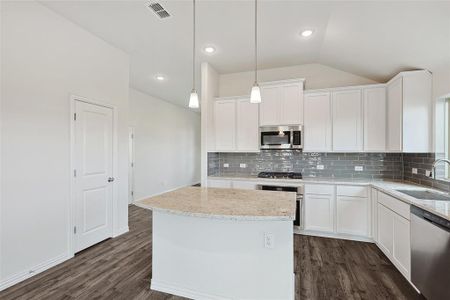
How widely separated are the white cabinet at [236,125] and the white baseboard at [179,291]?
99.8 inches

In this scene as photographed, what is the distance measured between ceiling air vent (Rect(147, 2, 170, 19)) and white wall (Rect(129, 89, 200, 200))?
3.18 metres

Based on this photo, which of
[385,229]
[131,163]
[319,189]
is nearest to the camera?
[385,229]

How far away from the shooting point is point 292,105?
151 inches

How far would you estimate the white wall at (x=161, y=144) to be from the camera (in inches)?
224

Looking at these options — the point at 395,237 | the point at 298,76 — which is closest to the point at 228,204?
the point at 395,237

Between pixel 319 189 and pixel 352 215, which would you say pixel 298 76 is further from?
pixel 352 215

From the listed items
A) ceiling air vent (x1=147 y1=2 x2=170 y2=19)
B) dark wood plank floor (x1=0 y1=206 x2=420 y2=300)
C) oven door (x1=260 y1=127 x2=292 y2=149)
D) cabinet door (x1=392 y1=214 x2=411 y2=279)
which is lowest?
dark wood plank floor (x1=0 y1=206 x2=420 y2=300)

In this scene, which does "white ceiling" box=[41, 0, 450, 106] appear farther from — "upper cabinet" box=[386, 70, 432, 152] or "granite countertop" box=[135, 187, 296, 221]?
"granite countertop" box=[135, 187, 296, 221]

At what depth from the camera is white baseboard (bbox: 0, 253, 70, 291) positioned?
223 cm

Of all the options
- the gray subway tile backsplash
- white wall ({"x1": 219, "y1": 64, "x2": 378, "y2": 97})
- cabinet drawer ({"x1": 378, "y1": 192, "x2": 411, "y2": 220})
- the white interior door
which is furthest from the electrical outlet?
white wall ({"x1": 219, "y1": 64, "x2": 378, "y2": 97})

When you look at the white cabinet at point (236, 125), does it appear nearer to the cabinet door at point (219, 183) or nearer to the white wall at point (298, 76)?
the white wall at point (298, 76)

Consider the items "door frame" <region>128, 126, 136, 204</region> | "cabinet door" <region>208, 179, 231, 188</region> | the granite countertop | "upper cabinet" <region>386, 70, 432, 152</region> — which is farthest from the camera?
"door frame" <region>128, 126, 136, 204</region>

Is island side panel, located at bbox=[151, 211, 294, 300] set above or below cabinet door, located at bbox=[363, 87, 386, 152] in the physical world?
below

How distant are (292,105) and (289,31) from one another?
48.1 inches
